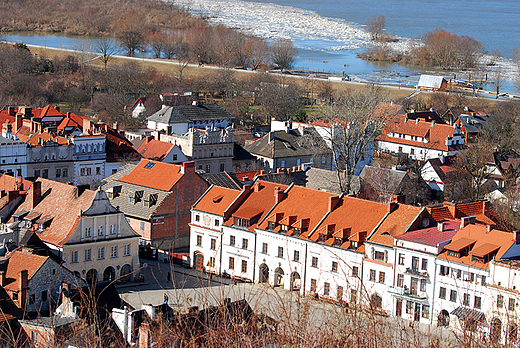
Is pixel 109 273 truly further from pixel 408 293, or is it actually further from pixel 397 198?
pixel 397 198

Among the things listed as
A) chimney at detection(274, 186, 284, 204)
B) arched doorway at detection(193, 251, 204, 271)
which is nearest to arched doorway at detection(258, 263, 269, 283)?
chimney at detection(274, 186, 284, 204)

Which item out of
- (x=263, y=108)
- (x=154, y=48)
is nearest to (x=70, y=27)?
(x=154, y=48)

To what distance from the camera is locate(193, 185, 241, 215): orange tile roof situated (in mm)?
37037

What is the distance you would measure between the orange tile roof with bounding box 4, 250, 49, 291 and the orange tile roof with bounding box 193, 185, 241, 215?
1038 centimetres

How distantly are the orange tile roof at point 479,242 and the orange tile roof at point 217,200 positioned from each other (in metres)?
10.3

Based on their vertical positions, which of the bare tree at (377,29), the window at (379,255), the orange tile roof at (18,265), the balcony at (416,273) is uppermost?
the bare tree at (377,29)

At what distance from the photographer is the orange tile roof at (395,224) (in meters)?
32.0

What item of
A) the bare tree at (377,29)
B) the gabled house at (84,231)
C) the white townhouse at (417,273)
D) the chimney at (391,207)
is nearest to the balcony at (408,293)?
the white townhouse at (417,273)

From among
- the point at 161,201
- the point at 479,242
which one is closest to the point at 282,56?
the point at 161,201

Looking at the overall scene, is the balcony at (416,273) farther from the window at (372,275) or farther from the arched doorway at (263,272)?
the arched doorway at (263,272)

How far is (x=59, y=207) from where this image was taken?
3472 cm

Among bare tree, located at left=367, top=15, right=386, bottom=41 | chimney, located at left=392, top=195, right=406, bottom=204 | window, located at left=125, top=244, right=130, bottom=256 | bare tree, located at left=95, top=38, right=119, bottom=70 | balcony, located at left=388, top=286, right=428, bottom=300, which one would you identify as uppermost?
bare tree, located at left=367, top=15, right=386, bottom=41

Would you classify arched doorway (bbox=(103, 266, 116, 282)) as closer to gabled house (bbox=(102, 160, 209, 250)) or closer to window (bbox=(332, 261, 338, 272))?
gabled house (bbox=(102, 160, 209, 250))

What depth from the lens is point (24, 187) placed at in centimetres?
3844
